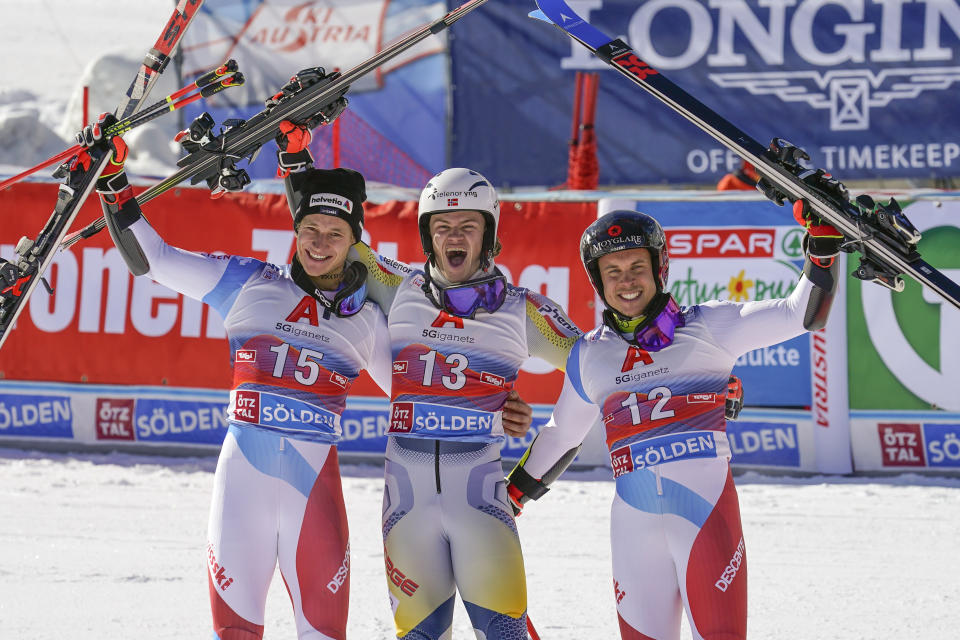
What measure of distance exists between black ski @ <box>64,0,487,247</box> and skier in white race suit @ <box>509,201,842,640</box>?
1214 millimetres

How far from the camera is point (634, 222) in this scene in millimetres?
4336

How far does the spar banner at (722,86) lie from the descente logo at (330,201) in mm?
7111

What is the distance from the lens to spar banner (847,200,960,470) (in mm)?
8695

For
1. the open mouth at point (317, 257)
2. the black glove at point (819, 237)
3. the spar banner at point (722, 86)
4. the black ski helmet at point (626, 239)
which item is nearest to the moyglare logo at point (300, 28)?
Answer: the spar banner at point (722, 86)

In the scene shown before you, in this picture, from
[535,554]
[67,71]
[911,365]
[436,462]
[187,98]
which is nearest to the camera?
[436,462]

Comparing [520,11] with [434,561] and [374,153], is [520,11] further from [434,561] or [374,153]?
[434,561]

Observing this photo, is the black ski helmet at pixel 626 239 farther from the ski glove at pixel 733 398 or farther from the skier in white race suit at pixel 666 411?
the ski glove at pixel 733 398

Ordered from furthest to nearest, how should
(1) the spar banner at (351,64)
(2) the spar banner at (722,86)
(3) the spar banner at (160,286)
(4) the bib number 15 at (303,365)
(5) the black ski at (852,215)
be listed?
(1) the spar banner at (351,64) → (2) the spar banner at (722,86) → (3) the spar banner at (160,286) → (4) the bib number 15 at (303,365) → (5) the black ski at (852,215)

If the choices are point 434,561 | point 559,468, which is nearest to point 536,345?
point 559,468

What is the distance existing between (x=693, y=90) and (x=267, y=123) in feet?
24.7

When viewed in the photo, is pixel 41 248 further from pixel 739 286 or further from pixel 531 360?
pixel 739 286

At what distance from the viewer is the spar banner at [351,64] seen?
38.8 ft

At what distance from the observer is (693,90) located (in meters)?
11.5

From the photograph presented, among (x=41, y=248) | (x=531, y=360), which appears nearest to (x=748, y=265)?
(x=531, y=360)
